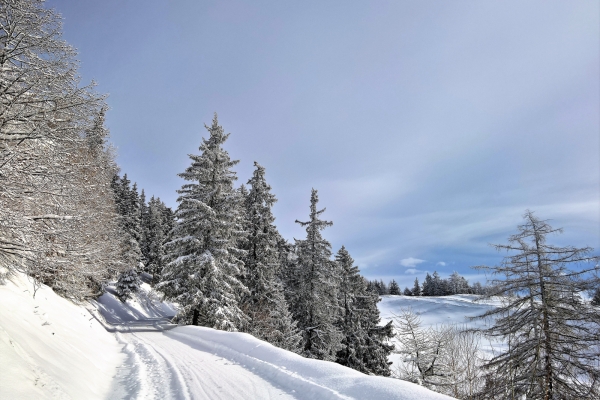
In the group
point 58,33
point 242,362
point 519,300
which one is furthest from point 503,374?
point 58,33

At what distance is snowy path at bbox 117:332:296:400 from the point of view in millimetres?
6098

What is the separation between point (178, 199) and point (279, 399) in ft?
59.0

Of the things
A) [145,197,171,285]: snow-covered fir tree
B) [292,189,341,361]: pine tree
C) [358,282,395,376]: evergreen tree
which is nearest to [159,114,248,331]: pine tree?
[292,189,341,361]: pine tree

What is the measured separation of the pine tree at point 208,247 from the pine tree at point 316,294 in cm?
606

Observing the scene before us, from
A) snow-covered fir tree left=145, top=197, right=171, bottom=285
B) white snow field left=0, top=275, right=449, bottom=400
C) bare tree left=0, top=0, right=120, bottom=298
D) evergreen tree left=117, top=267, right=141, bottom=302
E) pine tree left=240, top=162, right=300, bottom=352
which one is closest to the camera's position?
white snow field left=0, top=275, right=449, bottom=400

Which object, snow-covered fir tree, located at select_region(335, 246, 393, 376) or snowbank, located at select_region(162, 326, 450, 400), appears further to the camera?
snow-covered fir tree, located at select_region(335, 246, 393, 376)

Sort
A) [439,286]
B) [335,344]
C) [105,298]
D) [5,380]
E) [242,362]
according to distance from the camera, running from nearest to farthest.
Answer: [5,380] < [242,362] < [335,344] < [105,298] < [439,286]

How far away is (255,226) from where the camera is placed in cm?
2473

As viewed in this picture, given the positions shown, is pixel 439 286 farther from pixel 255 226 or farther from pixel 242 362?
pixel 242 362

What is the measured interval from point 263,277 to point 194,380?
54.9 ft

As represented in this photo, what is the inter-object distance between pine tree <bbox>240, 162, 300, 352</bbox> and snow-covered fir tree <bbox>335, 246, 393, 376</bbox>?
6.99m

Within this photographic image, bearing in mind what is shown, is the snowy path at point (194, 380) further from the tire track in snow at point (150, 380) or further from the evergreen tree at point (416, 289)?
the evergreen tree at point (416, 289)

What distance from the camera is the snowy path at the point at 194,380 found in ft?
20.0

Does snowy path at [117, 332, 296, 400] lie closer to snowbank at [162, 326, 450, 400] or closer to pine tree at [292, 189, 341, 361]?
snowbank at [162, 326, 450, 400]
